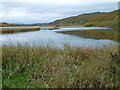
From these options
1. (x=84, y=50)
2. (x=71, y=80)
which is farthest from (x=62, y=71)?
(x=84, y=50)

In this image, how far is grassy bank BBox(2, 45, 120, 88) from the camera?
4.57 meters

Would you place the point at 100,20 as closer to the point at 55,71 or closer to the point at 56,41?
the point at 56,41

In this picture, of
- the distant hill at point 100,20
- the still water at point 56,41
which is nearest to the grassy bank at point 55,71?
the still water at point 56,41

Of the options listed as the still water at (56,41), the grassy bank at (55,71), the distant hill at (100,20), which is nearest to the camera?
the grassy bank at (55,71)

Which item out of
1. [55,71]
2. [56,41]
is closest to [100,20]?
[56,41]

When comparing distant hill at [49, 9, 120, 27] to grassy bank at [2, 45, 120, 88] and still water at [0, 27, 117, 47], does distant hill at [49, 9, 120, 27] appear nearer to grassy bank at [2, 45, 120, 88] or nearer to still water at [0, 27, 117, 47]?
still water at [0, 27, 117, 47]

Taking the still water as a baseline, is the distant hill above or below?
above

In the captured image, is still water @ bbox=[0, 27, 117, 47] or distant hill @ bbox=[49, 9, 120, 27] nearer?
still water @ bbox=[0, 27, 117, 47]

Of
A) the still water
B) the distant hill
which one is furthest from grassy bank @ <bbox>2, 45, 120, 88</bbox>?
the distant hill

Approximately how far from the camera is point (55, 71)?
478cm

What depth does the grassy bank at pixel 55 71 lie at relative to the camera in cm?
457

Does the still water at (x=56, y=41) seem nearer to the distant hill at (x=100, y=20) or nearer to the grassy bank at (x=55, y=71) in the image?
the grassy bank at (x=55, y=71)

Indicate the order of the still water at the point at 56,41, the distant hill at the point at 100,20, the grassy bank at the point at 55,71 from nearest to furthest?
the grassy bank at the point at 55,71 < the still water at the point at 56,41 < the distant hill at the point at 100,20

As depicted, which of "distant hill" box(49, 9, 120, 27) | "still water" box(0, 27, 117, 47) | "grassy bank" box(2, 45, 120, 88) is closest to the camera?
"grassy bank" box(2, 45, 120, 88)
